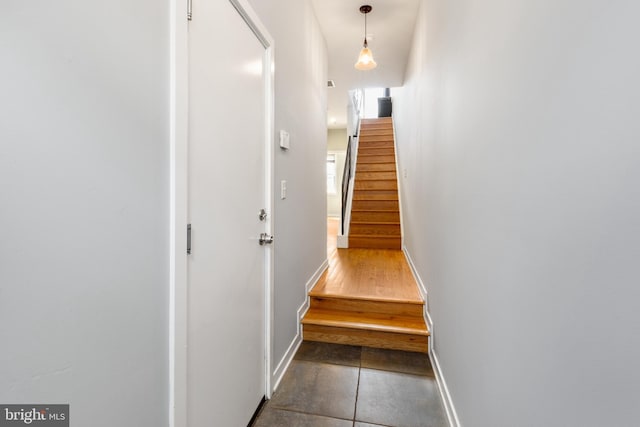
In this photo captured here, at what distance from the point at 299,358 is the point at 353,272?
52.8 inches

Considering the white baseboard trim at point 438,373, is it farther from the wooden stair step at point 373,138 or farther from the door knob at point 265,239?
the wooden stair step at point 373,138

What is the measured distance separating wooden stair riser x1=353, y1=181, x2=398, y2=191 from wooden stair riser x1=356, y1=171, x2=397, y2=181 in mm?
97

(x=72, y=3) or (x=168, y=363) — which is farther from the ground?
(x=72, y=3)

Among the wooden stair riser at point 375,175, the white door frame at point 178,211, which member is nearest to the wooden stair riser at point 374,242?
the wooden stair riser at point 375,175

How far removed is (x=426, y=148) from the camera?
2609 mm

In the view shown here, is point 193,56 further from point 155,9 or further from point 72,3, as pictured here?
point 72,3

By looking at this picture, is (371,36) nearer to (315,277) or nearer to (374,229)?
(374,229)

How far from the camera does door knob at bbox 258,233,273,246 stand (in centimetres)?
167

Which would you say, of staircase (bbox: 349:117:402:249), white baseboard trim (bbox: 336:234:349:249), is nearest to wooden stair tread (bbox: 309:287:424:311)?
white baseboard trim (bbox: 336:234:349:249)

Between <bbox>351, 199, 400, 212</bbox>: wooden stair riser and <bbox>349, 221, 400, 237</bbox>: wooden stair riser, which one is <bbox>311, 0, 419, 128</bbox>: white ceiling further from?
<bbox>349, 221, 400, 237</bbox>: wooden stair riser

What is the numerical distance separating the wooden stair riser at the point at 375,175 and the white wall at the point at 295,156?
2599 mm

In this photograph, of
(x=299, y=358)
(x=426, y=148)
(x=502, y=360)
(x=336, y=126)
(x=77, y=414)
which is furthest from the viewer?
(x=336, y=126)

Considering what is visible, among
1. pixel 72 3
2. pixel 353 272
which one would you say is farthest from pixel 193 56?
pixel 353 272

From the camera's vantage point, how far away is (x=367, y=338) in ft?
7.65
